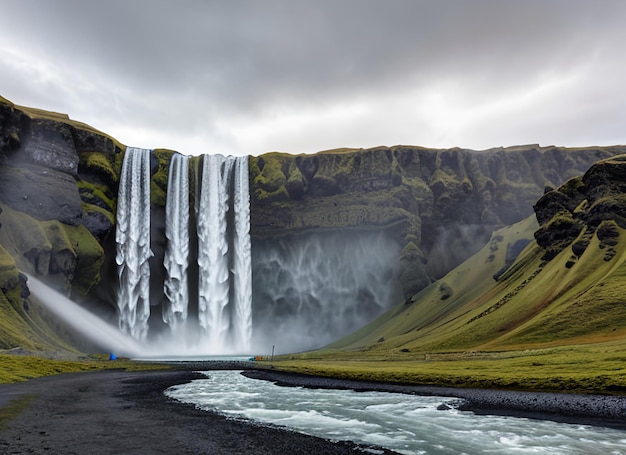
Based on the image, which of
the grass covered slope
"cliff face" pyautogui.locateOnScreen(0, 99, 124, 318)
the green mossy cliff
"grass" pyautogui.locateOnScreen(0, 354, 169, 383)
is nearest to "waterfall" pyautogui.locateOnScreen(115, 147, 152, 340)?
the green mossy cliff

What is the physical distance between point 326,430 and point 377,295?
126 metres

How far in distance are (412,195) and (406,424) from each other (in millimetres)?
126914

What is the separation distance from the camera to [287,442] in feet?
67.8

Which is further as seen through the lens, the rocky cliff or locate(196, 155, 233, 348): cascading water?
locate(196, 155, 233, 348): cascading water

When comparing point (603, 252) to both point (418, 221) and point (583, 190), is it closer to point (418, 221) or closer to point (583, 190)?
point (583, 190)

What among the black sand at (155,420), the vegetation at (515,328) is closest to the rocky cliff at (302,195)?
the vegetation at (515,328)

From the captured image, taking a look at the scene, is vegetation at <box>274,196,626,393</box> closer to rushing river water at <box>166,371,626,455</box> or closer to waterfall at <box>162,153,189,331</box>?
rushing river water at <box>166,371,626,455</box>

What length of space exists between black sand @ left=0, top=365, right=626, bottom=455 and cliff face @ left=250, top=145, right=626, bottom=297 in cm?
10438

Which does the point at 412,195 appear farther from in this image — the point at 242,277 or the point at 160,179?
the point at 160,179

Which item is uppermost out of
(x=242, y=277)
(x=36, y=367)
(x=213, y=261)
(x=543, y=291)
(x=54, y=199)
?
(x=54, y=199)

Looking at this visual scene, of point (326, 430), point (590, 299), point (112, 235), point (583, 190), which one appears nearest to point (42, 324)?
point (112, 235)

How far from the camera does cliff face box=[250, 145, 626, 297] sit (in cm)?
14325

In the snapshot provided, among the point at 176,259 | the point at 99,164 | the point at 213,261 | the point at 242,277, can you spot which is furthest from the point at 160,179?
the point at 242,277

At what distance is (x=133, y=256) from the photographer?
116 meters
